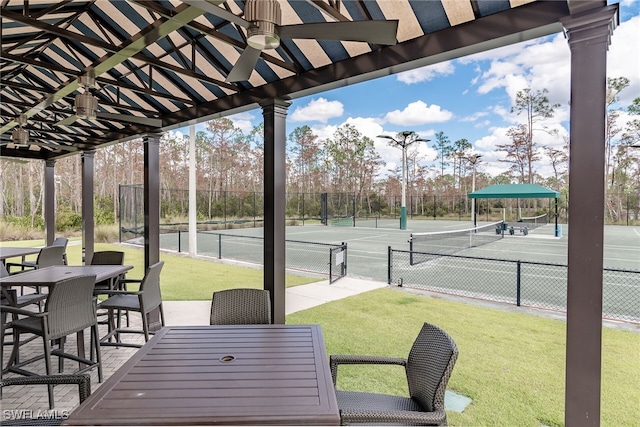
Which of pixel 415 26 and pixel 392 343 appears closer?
pixel 415 26

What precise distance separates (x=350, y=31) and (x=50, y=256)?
6.33m

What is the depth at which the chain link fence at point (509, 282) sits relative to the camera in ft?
19.9

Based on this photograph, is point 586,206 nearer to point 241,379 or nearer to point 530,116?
point 241,379

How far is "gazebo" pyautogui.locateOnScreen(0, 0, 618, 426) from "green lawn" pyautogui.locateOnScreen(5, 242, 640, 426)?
1.06 meters

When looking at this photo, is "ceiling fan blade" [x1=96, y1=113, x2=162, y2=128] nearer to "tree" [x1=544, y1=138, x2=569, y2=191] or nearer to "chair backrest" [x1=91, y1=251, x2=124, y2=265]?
"chair backrest" [x1=91, y1=251, x2=124, y2=265]

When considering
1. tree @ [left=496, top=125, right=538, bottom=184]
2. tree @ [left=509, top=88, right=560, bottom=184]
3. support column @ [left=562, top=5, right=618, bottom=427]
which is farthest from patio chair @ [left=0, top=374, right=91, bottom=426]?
tree @ [left=496, top=125, right=538, bottom=184]

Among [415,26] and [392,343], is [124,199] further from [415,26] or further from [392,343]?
[415,26]

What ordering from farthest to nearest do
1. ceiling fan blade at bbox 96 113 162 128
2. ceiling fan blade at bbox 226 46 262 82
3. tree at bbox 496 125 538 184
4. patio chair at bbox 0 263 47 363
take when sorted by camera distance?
tree at bbox 496 125 538 184 → ceiling fan blade at bbox 96 113 162 128 → patio chair at bbox 0 263 47 363 → ceiling fan blade at bbox 226 46 262 82

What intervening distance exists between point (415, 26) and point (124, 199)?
17.5 metres

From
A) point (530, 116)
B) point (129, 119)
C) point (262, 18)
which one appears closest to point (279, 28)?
point (262, 18)

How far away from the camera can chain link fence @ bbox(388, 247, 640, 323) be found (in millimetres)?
6062

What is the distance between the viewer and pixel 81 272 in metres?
4.37

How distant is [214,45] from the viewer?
3744mm

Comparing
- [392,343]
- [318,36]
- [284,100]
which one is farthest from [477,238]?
[318,36]
